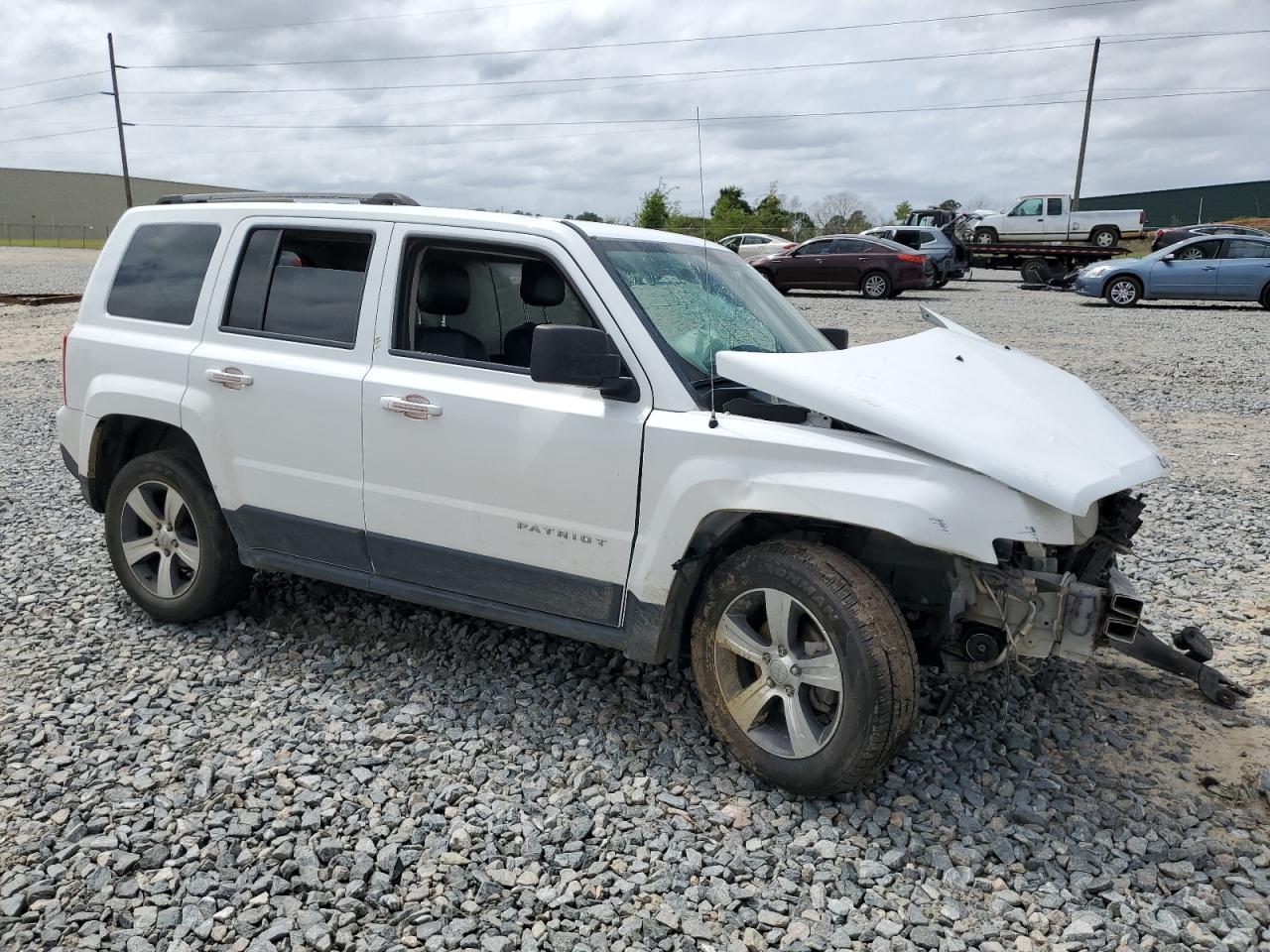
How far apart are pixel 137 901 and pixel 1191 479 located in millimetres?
7681

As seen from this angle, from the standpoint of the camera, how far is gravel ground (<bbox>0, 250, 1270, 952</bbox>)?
2.93 m

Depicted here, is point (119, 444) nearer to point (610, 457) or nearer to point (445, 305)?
point (445, 305)

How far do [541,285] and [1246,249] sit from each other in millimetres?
21154

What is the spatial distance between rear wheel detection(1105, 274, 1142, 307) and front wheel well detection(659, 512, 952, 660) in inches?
830

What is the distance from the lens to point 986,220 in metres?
34.1

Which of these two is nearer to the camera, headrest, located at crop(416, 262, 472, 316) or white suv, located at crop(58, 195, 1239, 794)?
white suv, located at crop(58, 195, 1239, 794)

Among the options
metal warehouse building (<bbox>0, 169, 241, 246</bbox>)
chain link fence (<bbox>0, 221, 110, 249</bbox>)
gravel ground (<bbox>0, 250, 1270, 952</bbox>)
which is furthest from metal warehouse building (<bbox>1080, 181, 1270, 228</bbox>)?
metal warehouse building (<bbox>0, 169, 241, 246</bbox>)

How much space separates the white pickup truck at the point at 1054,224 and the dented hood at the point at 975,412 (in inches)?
1264

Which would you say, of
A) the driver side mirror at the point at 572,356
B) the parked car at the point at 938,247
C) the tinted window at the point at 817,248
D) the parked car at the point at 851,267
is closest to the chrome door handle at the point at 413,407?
the driver side mirror at the point at 572,356

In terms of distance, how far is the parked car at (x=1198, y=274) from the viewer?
20531 mm

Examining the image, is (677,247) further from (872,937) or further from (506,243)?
(872,937)

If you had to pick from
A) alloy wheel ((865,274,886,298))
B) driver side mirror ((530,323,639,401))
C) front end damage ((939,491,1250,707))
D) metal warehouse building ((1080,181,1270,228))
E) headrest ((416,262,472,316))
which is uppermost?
metal warehouse building ((1080,181,1270,228))

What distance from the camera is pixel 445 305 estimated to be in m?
4.26

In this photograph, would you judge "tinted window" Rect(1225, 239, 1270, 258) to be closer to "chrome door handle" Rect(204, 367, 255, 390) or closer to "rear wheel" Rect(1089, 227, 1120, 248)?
"rear wheel" Rect(1089, 227, 1120, 248)
